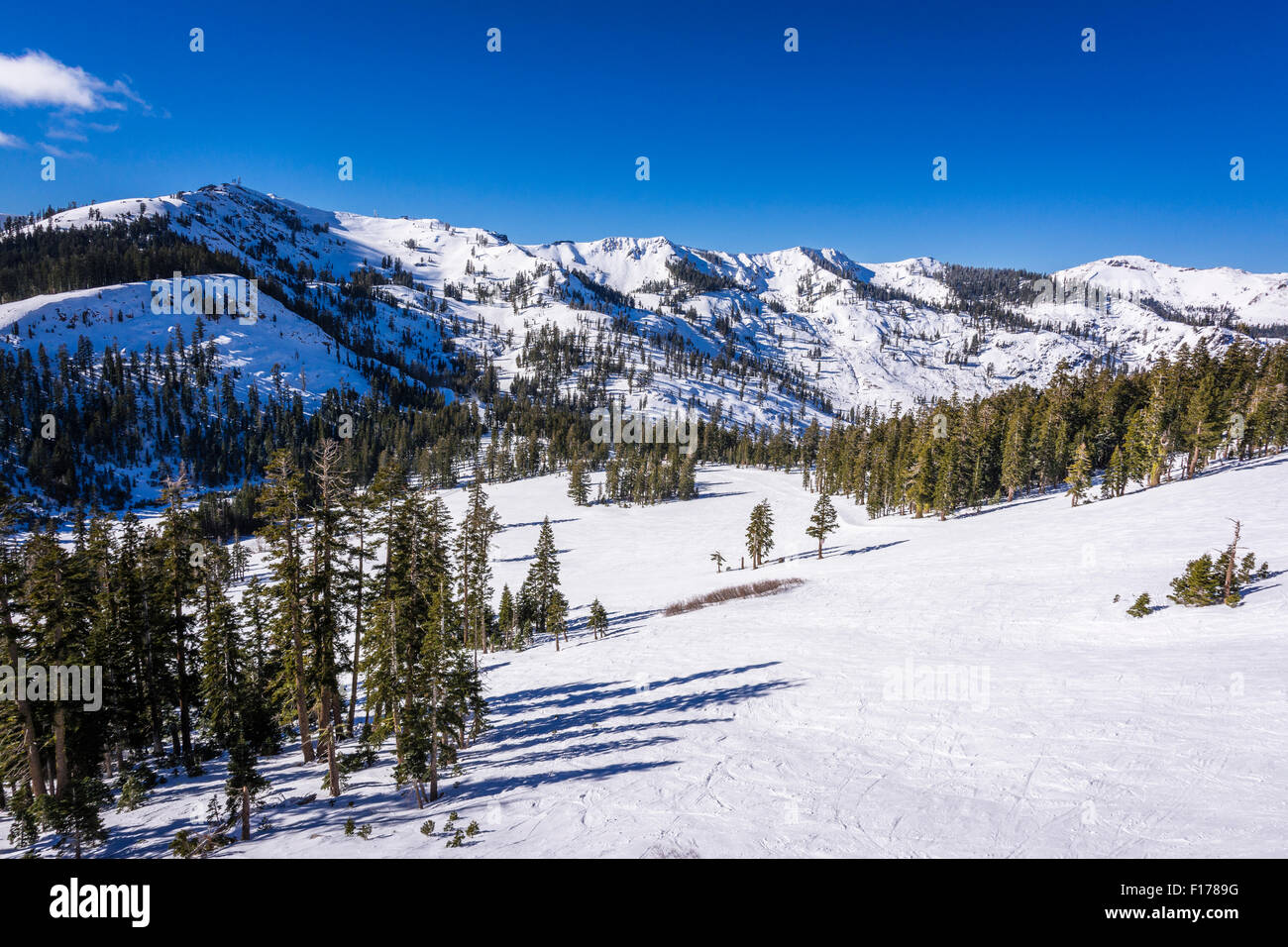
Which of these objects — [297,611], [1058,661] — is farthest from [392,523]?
[1058,661]

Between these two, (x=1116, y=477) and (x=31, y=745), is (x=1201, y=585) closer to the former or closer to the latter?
(x=1116, y=477)

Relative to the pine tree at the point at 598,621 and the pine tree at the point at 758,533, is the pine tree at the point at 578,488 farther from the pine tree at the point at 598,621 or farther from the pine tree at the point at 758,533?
the pine tree at the point at 598,621

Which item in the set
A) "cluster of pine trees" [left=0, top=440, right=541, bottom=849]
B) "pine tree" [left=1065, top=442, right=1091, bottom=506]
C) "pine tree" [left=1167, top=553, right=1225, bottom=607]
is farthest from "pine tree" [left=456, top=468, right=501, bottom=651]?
"pine tree" [left=1065, top=442, right=1091, bottom=506]

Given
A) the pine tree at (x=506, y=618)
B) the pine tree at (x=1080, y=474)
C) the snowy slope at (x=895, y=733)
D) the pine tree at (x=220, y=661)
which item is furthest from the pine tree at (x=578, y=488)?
the pine tree at (x=220, y=661)

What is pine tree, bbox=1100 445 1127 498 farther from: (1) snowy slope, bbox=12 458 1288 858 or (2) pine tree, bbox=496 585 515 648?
(2) pine tree, bbox=496 585 515 648

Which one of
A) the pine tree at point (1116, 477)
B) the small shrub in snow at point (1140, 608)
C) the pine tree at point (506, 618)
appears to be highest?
the pine tree at point (1116, 477)

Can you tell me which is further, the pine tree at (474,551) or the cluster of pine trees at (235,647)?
the pine tree at (474,551)

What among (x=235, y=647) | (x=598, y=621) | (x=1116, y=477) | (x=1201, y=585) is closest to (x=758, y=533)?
(x=598, y=621)
